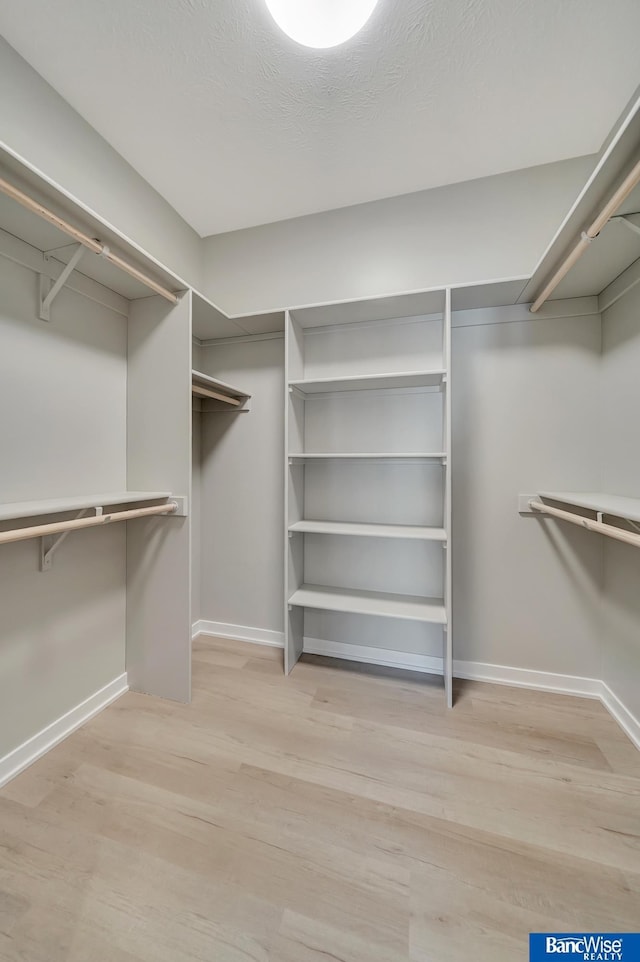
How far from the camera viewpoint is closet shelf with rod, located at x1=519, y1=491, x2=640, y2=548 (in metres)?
1.22

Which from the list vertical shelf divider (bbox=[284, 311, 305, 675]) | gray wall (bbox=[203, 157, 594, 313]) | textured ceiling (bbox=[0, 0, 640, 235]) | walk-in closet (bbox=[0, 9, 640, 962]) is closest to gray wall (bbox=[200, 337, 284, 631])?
walk-in closet (bbox=[0, 9, 640, 962])

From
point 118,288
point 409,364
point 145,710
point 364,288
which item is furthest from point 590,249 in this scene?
point 145,710

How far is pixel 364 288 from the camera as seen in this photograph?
2279 mm

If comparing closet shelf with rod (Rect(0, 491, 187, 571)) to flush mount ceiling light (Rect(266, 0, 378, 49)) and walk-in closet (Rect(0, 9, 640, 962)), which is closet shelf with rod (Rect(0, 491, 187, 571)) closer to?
walk-in closet (Rect(0, 9, 640, 962))

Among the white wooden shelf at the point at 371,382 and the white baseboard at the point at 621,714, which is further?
the white wooden shelf at the point at 371,382

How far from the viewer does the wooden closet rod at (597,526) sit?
121 cm

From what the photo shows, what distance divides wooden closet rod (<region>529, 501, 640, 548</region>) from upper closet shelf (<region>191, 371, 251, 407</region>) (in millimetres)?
1895

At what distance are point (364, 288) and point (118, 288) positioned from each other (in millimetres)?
1388

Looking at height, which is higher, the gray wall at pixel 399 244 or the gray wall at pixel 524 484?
the gray wall at pixel 399 244

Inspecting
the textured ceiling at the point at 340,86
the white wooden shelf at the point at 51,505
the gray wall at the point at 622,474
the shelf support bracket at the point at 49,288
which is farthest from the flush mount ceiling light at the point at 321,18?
the white wooden shelf at the point at 51,505

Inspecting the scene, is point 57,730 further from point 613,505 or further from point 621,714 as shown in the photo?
point 621,714

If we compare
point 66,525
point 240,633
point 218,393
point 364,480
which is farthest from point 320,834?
point 218,393

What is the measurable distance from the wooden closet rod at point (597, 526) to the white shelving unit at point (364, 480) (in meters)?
0.50

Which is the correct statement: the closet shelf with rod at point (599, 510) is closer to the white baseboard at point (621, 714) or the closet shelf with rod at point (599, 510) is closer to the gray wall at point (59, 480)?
the white baseboard at point (621, 714)
